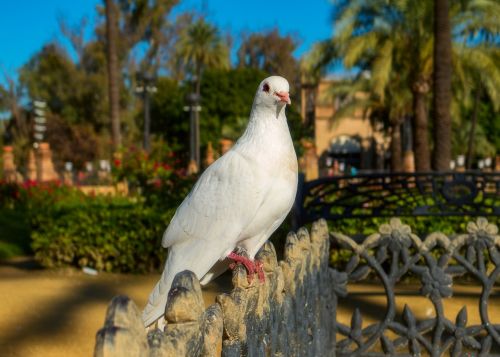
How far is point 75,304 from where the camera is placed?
22.4 feet

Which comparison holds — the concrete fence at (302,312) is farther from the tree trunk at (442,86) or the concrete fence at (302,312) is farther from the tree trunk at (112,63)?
the tree trunk at (112,63)

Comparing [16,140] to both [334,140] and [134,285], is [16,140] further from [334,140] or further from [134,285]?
[134,285]

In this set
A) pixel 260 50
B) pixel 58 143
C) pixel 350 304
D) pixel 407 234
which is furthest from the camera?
pixel 260 50

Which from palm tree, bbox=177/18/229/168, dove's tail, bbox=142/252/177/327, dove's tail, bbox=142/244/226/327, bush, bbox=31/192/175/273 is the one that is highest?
palm tree, bbox=177/18/229/168

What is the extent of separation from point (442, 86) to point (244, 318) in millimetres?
11248


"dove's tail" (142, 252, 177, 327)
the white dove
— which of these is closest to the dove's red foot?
the white dove

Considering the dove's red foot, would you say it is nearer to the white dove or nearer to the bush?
the white dove

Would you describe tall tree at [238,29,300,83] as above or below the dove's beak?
above

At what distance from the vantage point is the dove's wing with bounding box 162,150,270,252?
2.60 metres

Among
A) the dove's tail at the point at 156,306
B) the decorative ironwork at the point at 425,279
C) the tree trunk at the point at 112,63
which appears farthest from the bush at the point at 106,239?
the tree trunk at the point at 112,63

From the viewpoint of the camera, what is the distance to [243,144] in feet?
8.93

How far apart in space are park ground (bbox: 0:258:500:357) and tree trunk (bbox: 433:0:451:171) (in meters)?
4.90

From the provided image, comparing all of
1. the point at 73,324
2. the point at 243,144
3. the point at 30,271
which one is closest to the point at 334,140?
the point at 30,271

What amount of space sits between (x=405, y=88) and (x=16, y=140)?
28.6 metres
